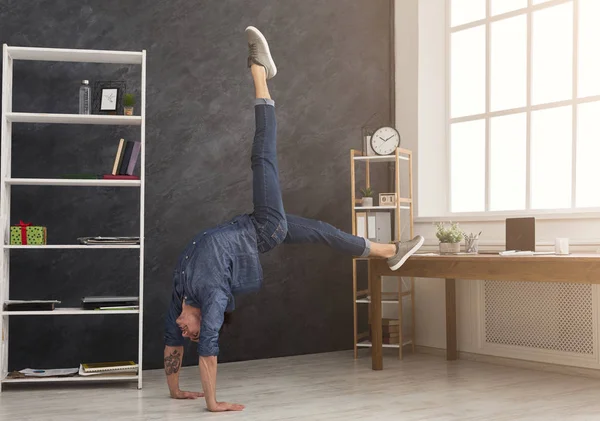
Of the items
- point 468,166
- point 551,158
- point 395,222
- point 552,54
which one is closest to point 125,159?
point 395,222

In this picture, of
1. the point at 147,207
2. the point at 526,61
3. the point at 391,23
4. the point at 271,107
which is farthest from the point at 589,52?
the point at 147,207

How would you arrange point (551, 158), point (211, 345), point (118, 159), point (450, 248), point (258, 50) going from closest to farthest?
point (211, 345)
point (258, 50)
point (118, 159)
point (450, 248)
point (551, 158)

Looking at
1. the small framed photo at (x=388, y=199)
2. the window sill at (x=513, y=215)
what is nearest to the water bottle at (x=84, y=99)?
the small framed photo at (x=388, y=199)

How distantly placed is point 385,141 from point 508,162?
979mm

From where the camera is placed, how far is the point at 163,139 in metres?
5.38

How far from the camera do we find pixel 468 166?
6.07 m

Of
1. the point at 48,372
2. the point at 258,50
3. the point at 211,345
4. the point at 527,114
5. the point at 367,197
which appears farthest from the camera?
the point at 367,197

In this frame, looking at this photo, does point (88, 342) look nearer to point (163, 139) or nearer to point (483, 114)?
point (163, 139)

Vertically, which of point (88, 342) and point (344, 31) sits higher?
point (344, 31)

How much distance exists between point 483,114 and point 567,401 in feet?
8.37

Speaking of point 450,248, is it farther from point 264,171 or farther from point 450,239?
point 264,171

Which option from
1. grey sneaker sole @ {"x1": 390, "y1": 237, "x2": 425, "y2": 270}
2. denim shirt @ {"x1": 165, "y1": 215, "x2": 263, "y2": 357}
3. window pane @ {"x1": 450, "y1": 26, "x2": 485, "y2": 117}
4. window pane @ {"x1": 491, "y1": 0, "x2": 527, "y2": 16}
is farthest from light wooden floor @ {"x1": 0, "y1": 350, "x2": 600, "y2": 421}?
window pane @ {"x1": 491, "y1": 0, "x2": 527, "y2": 16}

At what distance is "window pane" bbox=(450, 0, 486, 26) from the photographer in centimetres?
598

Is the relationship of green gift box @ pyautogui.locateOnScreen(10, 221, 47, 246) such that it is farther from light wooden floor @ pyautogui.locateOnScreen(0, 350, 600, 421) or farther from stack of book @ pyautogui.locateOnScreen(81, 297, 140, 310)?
light wooden floor @ pyautogui.locateOnScreen(0, 350, 600, 421)
